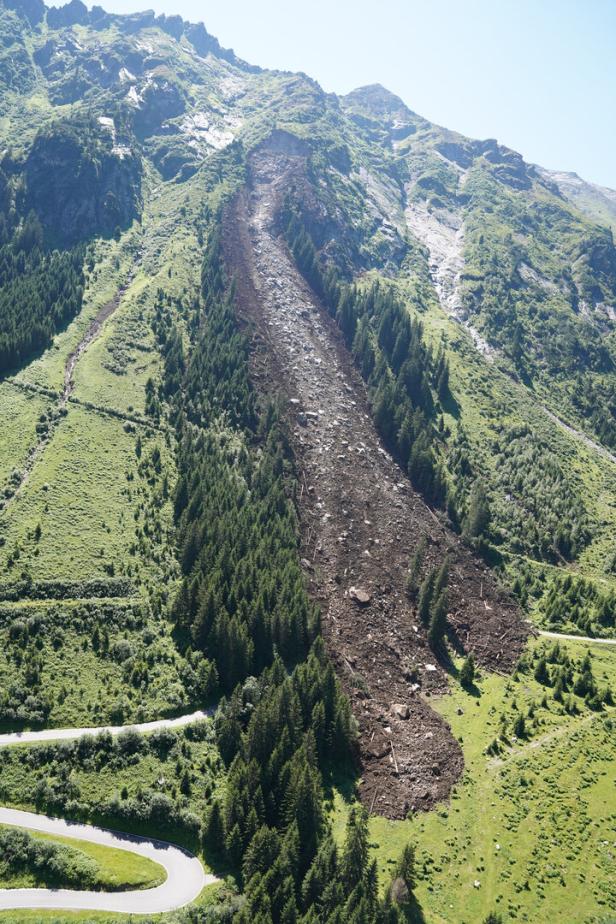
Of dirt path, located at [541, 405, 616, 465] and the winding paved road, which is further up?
dirt path, located at [541, 405, 616, 465]

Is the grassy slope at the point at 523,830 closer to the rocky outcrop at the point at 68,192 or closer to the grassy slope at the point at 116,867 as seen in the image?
the grassy slope at the point at 116,867

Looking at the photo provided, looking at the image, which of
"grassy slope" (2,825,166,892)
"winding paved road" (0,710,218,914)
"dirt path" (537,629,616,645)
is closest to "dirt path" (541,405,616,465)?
"dirt path" (537,629,616,645)

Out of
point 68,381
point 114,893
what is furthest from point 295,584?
point 68,381

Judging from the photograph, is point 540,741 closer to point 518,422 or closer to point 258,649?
point 258,649

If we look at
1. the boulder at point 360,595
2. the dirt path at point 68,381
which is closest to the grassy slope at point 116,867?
the boulder at point 360,595

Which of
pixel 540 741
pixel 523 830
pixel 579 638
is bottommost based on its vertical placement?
pixel 523 830

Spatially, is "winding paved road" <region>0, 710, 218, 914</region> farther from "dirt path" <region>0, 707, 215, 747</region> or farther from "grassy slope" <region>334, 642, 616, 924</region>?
"grassy slope" <region>334, 642, 616, 924</region>
